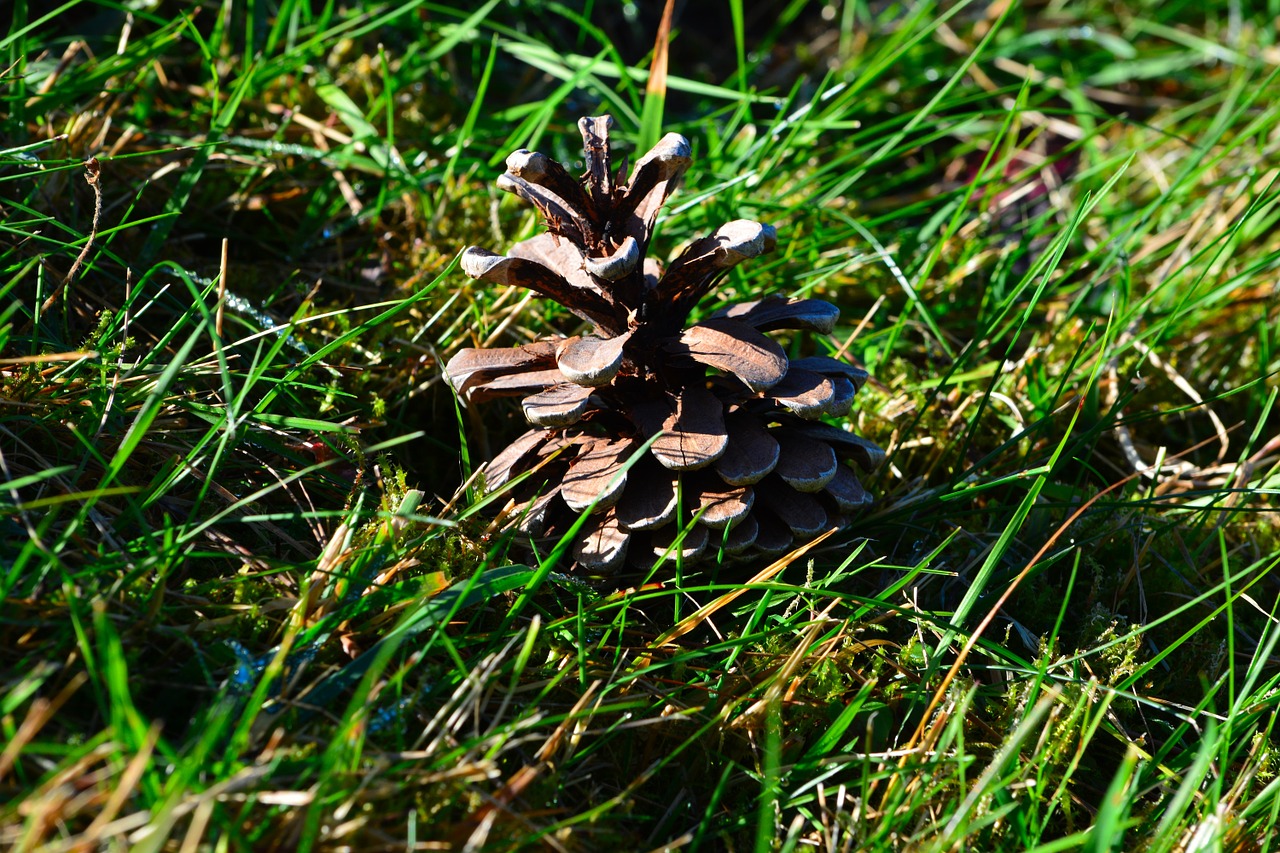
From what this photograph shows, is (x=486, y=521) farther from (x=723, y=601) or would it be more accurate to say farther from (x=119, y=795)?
(x=119, y=795)

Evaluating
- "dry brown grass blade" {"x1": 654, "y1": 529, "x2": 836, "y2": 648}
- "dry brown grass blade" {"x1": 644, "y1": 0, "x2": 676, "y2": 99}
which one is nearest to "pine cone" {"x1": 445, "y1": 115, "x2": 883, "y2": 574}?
"dry brown grass blade" {"x1": 654, "y1": 529, "x2": 836, "y2": 648}

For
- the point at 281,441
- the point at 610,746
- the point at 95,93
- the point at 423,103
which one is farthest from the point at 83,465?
the point at 423,103

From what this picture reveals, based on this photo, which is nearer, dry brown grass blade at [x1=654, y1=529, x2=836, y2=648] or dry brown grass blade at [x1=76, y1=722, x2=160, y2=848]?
dry brown grass blade at [x1=76, y1=722, x2=160, y2=848]

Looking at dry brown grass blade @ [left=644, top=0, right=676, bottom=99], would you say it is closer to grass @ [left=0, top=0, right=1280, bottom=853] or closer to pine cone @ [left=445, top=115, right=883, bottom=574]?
grass @ [left=0, top=0, right=1280, bottom=853]

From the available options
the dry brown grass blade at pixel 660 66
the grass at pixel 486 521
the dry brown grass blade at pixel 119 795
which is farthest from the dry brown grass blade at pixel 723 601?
the dry brown grass blade at pixel 660 66

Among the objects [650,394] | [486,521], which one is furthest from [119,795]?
[650,394]

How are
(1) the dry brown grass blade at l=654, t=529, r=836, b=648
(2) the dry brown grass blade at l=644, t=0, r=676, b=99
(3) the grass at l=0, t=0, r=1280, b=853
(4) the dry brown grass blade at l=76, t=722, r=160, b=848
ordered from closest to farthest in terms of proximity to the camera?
(4) the dry brown grass blade at l=76, t=722, r=160, b=848 < (3) the grass at l=0, t=0, r=1280, b=853 < (1) the dry brown grass blade at l=654, t=529, r=836, b=648 < (2) the dry brown grass blade at l=644, t=0, r=676, b=99
